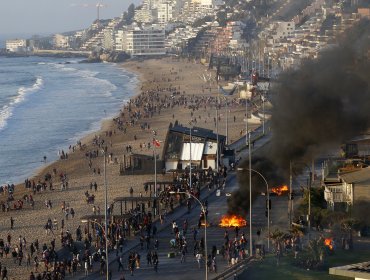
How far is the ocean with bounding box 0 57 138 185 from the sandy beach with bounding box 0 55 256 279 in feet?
4.61

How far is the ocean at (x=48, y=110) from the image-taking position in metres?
58.8

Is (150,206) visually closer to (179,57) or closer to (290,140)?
(290,140)

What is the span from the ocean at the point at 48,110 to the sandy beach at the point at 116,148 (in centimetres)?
140

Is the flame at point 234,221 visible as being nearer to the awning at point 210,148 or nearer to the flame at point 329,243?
the flame at point 329,243

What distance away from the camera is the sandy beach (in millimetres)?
39906

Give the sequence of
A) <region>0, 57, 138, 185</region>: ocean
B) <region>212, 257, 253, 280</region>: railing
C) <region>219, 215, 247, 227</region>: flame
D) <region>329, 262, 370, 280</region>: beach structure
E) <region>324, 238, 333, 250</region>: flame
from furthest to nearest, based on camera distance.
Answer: <region>0, 57, 138, 185</region>: ocean → <region>219, 215, 247, 227</region>: flame → <region>324, 238, 333, 250</region>: flame → <region>212, 257, 253, 280</region>: railing → <region>329, 262, 370, 280</region>: beach structure

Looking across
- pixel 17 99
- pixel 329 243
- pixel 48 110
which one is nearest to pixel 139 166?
pixel 329 243

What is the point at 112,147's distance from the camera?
60656 mm

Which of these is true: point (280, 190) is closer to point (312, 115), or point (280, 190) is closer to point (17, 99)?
point (312, 115)

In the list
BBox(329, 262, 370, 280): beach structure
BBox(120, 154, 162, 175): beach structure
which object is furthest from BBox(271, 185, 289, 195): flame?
BBox(329, 262, 370, 280): beach structure

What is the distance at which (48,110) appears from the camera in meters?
85.8

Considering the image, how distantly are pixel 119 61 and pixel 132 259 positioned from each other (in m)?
158

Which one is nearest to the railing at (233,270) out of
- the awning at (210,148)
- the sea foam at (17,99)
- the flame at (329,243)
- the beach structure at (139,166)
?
the flame at (329,243)

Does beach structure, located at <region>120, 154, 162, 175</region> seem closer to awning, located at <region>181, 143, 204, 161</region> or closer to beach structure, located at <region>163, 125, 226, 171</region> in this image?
beach structure, located at <region>163, 125, 226, 171</region>
